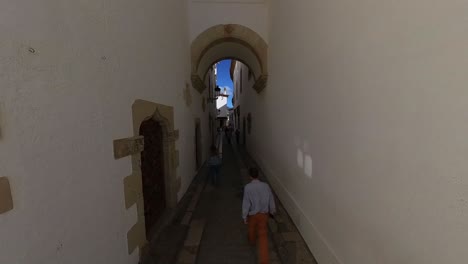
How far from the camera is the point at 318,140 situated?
3.50 metres

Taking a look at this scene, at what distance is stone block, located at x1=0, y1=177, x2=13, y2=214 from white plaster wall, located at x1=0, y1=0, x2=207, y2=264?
0.04 meters

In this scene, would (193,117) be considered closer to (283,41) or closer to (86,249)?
(283,41)

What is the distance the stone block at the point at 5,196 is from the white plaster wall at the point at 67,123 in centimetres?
4

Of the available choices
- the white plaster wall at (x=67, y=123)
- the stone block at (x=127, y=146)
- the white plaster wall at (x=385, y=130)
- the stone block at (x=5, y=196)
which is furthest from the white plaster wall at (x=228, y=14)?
the stone block at (x=5, y=196)

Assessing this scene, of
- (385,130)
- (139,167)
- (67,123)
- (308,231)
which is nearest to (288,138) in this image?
(308,231)

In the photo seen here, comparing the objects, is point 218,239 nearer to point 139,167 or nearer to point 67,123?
point 139,167

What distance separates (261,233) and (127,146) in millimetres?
2234

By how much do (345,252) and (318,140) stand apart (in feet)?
4.77

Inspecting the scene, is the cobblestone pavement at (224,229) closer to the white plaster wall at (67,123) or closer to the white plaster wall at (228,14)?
the white plaster wall at (67,123)

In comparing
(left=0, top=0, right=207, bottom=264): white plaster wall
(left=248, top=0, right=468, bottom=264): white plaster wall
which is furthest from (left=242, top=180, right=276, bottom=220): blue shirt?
(left=0, top=0, right=207, bottom=264): white plaster wall

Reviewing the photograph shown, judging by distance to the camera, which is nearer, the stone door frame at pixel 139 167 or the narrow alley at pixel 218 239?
the stone door frame at pixel 139 167

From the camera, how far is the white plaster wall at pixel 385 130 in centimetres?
141

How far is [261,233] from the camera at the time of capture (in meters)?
3.54

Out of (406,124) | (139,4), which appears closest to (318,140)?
(406,124)
